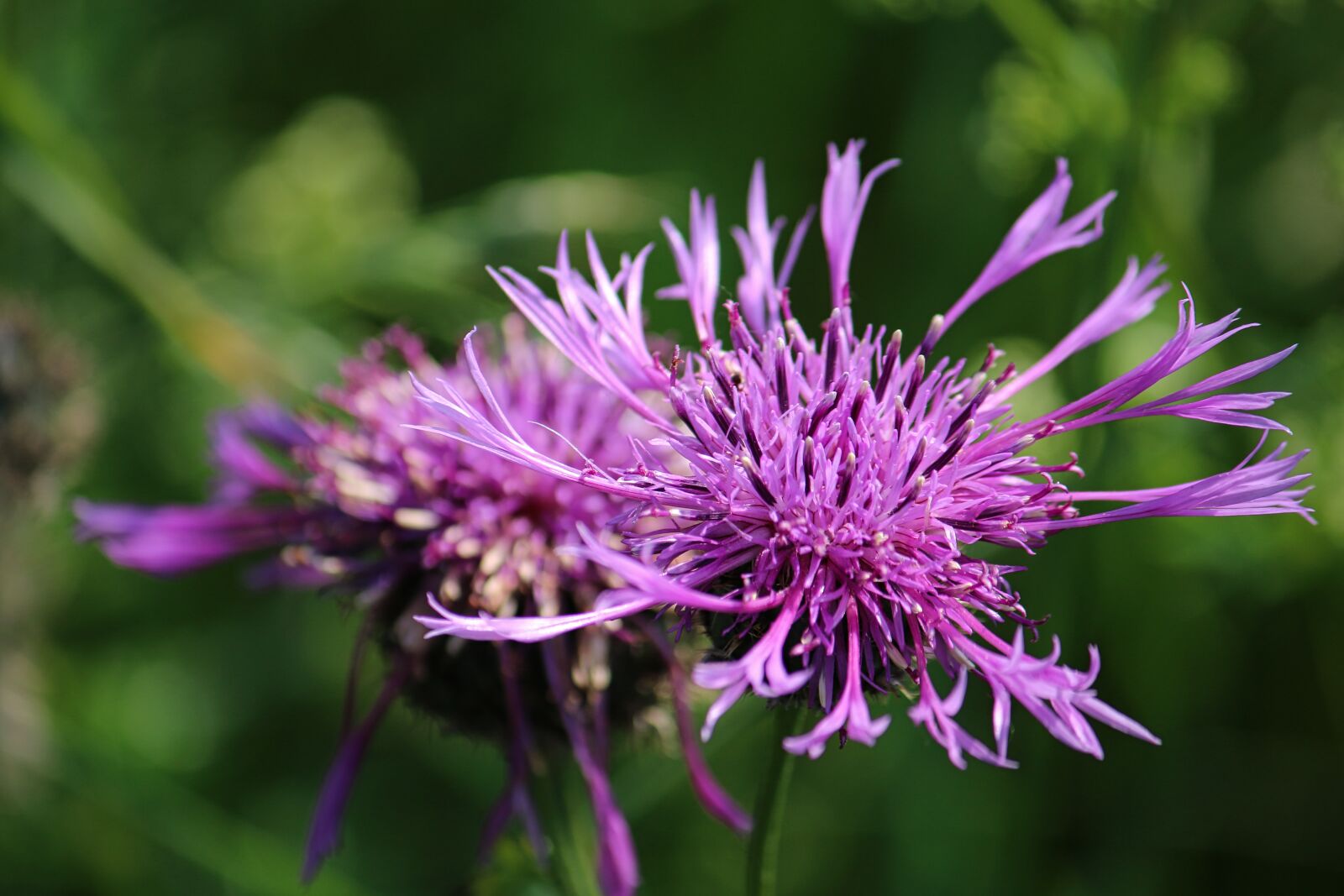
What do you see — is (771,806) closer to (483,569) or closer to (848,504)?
(848,504)

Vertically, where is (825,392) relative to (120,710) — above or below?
above

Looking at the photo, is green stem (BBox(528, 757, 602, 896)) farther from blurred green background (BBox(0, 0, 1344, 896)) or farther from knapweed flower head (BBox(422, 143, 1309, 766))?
knapweed flower head (BBox(422, 143, 1309, 766))

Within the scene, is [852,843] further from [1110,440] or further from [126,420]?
[126,420]

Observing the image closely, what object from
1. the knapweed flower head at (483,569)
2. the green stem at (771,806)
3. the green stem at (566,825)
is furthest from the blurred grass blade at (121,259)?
the green stem at (771,806)

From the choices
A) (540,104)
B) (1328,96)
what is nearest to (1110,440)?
(1328,96)

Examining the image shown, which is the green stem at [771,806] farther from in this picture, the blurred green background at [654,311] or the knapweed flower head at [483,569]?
the blurred green background at [654,311]

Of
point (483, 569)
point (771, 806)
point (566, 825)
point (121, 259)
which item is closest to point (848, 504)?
point (771, 806)

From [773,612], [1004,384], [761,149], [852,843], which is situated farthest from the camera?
[761,149]
